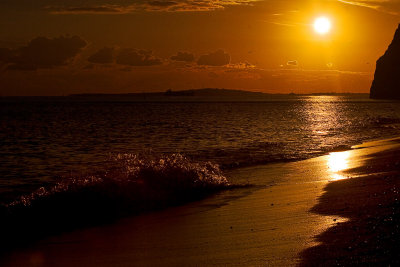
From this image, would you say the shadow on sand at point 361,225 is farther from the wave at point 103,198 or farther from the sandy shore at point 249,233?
the wave at point 103,198

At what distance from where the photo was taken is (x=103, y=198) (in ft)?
49.9

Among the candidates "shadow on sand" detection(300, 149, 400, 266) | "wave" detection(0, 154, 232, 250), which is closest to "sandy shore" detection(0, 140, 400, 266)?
"shadow on sand" detection(300, 149, 400, 266)

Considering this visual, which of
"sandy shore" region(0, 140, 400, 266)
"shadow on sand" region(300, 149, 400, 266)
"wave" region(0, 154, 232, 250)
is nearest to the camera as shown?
"shadow on sand" region(300, 149, 400, 266)

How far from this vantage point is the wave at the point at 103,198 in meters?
13.4

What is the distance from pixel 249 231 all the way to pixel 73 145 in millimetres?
32936

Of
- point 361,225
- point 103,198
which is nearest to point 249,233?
point 361,225

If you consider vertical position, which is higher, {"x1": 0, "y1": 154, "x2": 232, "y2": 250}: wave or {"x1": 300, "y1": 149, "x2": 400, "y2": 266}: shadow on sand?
{"x1": 300, "y1": 149, "x2": 400, "y2": 266}: shadow on sand

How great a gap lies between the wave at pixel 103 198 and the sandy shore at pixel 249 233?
1198mm

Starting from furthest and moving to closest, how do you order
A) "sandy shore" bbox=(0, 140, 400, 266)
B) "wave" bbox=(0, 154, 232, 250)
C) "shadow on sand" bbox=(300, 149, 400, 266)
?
"wave" bbox=(0, 154, 232, 250)
"sandy shore" bbox=(0, 140, 400, 266)
"shadow on sand" bbox=(300, 149, 400, 266)

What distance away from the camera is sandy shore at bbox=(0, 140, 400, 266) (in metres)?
8.33

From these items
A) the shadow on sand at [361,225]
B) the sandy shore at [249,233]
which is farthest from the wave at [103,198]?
the shadow on sand at [361,225]

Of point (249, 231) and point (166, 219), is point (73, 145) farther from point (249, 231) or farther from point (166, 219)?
point (249, 231)

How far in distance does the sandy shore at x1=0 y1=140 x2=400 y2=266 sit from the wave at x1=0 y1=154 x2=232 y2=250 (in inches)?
47.2

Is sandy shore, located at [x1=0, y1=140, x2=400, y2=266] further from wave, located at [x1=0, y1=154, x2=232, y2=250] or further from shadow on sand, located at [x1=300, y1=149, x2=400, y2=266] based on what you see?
wave, located at [x1=0, y1=154, x2=232, y2=250]
